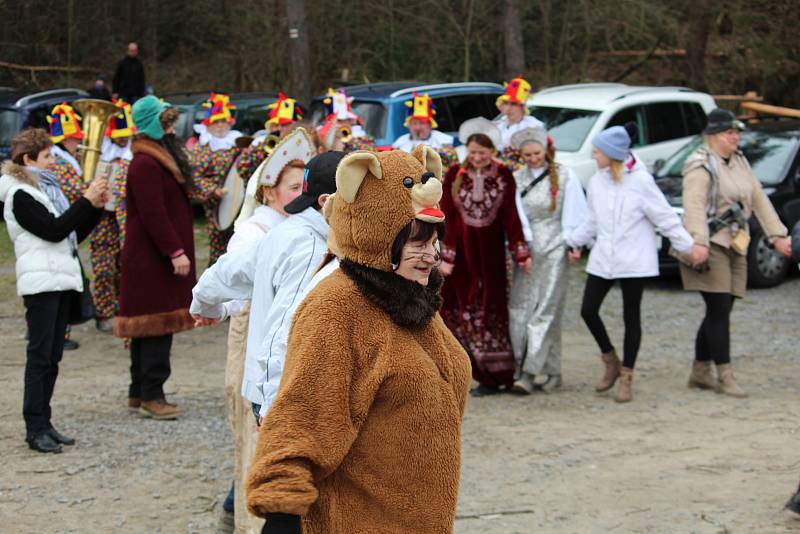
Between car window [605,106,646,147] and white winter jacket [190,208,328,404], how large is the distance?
10.7 meters

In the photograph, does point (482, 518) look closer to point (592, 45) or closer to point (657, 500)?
point (657, 500)

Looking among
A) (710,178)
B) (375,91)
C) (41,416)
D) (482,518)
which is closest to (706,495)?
(482,518)

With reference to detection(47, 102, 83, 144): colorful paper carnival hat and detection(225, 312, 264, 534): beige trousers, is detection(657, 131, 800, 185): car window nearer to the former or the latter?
detection(47, 102, 83, 144): colorful paper carnival hat

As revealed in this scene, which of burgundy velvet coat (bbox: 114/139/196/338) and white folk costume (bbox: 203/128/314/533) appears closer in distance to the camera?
white folk costume (bbox: 203/128/314/533)

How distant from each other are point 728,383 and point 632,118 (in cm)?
710

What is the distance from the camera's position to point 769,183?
40.9ft

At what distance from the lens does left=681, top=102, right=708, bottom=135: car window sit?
50.9ft

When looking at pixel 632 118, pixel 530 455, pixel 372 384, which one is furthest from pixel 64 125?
pixel 372 384

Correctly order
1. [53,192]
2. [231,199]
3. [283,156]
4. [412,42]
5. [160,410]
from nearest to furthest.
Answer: [283,156] → [53,192] → [160,410] → [231,199] → [412,42]

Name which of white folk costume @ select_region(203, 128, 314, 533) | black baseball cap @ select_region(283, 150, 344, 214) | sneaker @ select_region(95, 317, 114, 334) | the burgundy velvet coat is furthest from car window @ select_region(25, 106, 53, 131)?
black baseball cap @ select_region(283, 150, 344, 214)

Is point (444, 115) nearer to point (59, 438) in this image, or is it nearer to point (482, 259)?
point (482, 259)

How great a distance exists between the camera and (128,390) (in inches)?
329

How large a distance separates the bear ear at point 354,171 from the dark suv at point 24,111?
14.2 metres

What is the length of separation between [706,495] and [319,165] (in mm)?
3127
